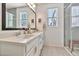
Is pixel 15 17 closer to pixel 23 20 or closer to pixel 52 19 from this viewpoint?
pixel 23 20

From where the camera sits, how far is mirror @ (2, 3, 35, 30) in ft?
A: 6.97

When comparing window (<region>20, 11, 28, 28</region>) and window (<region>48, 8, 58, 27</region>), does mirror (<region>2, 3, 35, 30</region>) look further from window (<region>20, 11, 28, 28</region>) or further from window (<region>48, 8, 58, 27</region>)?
window (<region>48, 8, 58, 27</region>)

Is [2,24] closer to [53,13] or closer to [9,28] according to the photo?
[9,28]

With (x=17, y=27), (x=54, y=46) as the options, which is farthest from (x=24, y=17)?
(x=54, y=46)

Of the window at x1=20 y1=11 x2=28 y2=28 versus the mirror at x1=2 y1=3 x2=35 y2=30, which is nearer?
the mirror at x1=2 y1=3 x2=35 y2=30

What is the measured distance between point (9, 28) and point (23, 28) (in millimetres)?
364

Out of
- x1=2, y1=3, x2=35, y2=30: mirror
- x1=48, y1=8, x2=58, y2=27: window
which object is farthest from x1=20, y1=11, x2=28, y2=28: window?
x1=48, y1=8, x2=58, y2=27: window

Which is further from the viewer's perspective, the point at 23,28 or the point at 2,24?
the point at 23,28

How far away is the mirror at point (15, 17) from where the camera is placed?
212cm

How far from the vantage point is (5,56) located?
1.23 metres

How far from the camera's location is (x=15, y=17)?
235 cm

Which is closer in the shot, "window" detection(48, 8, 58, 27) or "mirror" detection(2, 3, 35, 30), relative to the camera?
"mirror" detection(2, 3, 35, 30)

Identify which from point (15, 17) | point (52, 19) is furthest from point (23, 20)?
point (52, 19)

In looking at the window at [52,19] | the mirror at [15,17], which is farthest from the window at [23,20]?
the window at [52,19]
